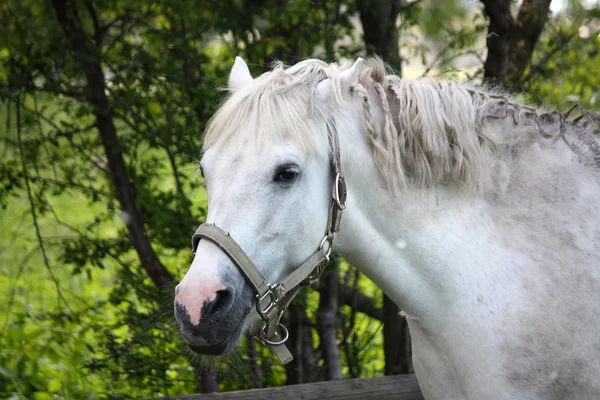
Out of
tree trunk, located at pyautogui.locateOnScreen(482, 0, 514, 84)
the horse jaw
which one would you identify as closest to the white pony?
the horse jaw

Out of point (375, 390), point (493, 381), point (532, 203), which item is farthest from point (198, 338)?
point (375, 390)

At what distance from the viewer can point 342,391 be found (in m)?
3.13

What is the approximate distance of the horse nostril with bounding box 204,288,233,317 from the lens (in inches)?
73.4

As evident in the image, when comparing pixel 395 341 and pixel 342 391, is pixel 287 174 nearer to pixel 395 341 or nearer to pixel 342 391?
pixel 342 391

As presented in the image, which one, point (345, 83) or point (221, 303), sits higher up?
point (345, 83)

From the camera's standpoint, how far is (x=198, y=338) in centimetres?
190

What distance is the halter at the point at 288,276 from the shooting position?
1.91 meters

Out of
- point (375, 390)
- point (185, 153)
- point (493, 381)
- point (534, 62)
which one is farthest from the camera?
point (534, 62)

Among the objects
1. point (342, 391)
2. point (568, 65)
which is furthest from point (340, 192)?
point (568, 65)

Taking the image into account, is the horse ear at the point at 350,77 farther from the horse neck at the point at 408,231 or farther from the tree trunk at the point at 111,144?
the tree trunk at the point at 111,144

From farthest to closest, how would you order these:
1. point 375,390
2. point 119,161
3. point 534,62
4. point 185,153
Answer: point 534,62, point 119,161, point 185,153, point 375,390

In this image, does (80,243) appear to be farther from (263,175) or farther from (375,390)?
(263,175)

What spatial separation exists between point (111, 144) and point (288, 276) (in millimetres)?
2250

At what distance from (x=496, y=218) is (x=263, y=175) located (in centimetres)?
85
